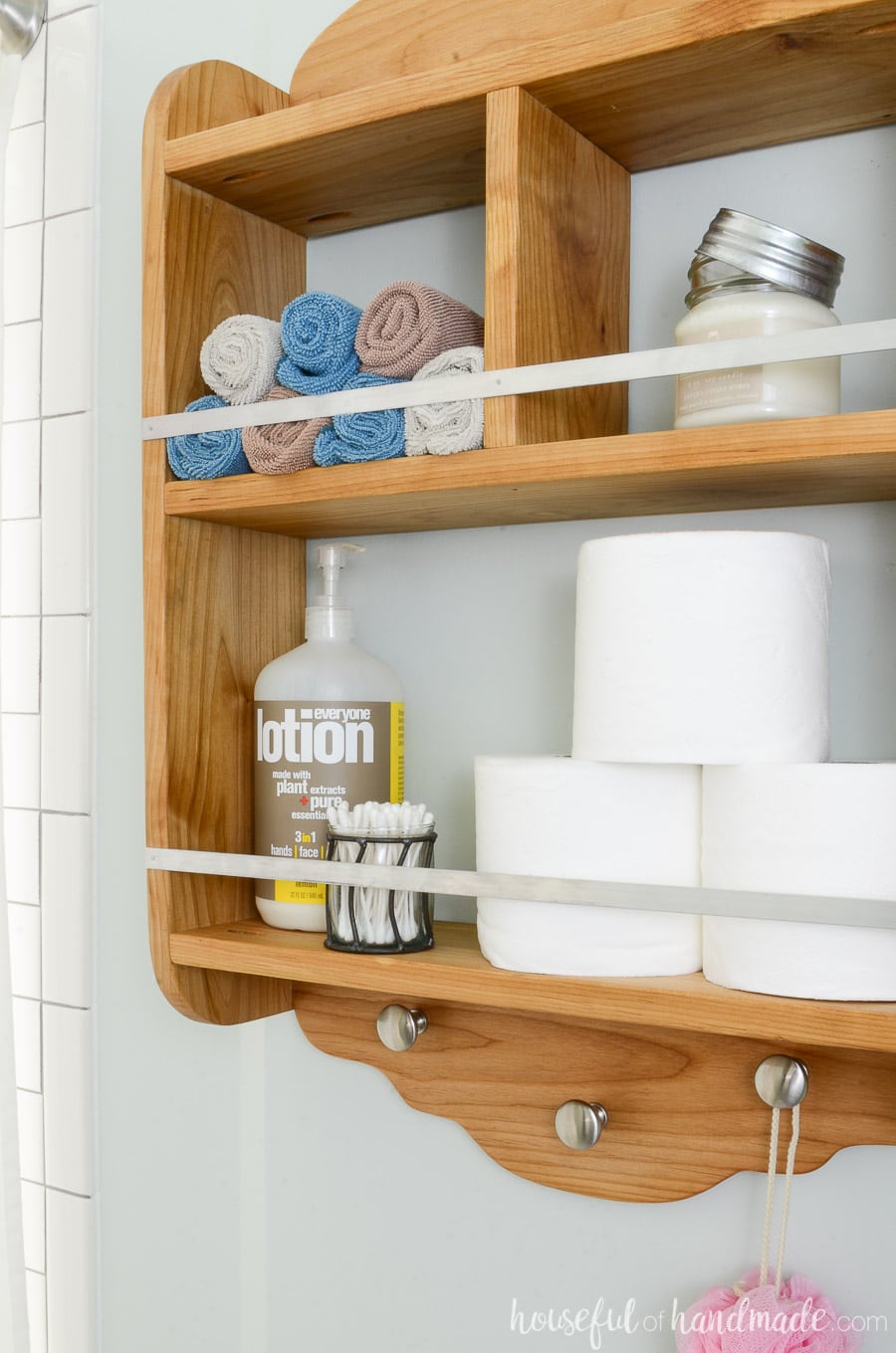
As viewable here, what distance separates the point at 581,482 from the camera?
2.13 ft

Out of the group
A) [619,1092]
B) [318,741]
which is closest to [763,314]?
[318,741]

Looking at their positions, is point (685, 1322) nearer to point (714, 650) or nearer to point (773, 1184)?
point (773, 1184)

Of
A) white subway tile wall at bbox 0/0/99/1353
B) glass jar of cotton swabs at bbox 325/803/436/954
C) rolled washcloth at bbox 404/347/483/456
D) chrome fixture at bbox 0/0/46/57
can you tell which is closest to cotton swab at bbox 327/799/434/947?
glass jar of cotton swabs at bbox 325/803/436/954

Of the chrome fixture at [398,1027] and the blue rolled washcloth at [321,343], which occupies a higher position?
the blue rolled washcloth at [321,343]

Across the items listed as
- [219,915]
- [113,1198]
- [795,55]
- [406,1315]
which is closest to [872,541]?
[795,55]

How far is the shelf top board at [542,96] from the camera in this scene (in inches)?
24.5

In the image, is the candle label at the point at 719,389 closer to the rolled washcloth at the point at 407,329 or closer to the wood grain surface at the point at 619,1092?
the rolled washcloth at the point at 407,329

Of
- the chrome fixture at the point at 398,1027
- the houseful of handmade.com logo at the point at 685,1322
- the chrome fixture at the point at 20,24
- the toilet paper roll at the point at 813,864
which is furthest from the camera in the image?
the chrome fixture at the point at 20,24

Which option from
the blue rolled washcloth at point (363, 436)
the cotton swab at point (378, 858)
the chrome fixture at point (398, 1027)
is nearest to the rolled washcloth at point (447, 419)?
the blue rolled washcloth at point (363, 436)

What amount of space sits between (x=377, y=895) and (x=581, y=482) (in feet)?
0.88

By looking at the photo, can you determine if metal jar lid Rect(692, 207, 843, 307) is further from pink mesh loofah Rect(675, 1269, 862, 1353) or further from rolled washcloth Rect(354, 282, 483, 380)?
pink mesh loofah Rect(675, 1269, 862, 1353)

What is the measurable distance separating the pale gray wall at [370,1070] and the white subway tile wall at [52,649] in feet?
0.06

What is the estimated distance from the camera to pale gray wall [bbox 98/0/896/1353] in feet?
2.35

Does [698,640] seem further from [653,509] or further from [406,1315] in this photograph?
[406,1315]
